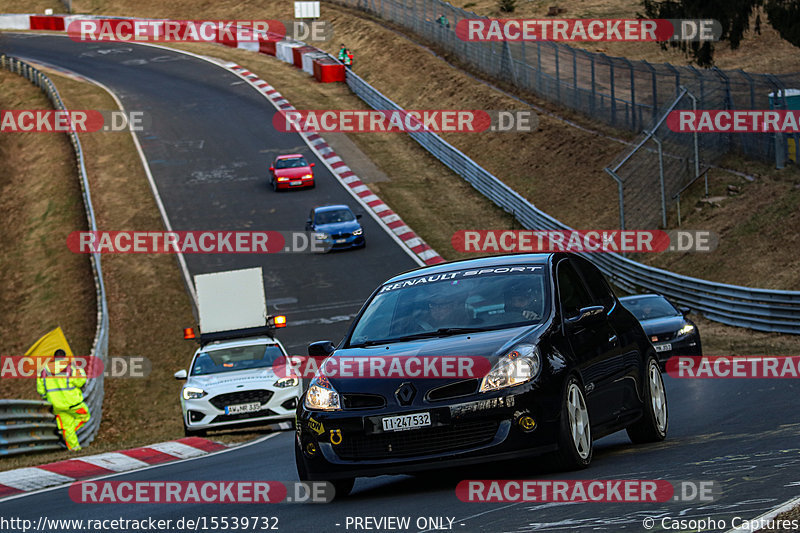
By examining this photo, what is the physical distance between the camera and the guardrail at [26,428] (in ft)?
51.1

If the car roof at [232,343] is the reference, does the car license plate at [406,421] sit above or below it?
above

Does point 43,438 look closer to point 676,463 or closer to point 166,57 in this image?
point 676,463

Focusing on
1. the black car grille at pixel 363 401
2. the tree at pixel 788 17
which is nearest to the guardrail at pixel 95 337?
the black car grille at pixel 363 401

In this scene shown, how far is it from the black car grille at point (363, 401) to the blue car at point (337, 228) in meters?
26.0

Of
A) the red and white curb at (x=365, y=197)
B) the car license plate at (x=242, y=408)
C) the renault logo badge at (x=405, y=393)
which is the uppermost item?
the renault logo badge at (x=405, y=393)

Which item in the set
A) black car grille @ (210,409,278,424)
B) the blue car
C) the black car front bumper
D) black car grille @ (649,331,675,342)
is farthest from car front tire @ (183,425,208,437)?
the blue car

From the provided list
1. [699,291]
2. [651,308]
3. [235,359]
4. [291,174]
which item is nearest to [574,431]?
[235,359]

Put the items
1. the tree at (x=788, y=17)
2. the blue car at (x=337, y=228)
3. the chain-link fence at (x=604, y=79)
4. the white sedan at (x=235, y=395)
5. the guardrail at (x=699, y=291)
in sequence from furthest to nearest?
the blue car at (x=337, y=228) → the chain-link fence at (x=604, y=79) → the tree at (x=788, y=17) → the guardrail at (x=699, y=291) → the white sedan at (x=235, y=395)

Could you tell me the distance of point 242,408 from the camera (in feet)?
57.3

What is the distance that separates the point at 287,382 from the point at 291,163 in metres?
24.5

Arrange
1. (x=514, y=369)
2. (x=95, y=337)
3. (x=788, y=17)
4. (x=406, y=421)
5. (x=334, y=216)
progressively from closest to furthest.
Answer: (x=406, y=421) < (x=514, y=369) < (x=95, y=337) < (x=788, y=17) < (x=334, y=216)

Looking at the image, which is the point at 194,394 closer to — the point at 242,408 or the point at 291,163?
the point at 242,408

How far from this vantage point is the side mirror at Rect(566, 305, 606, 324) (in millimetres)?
8828

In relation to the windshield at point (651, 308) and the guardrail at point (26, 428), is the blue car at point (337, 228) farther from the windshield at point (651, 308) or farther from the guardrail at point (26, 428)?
the guardrail at point (26, 428)
